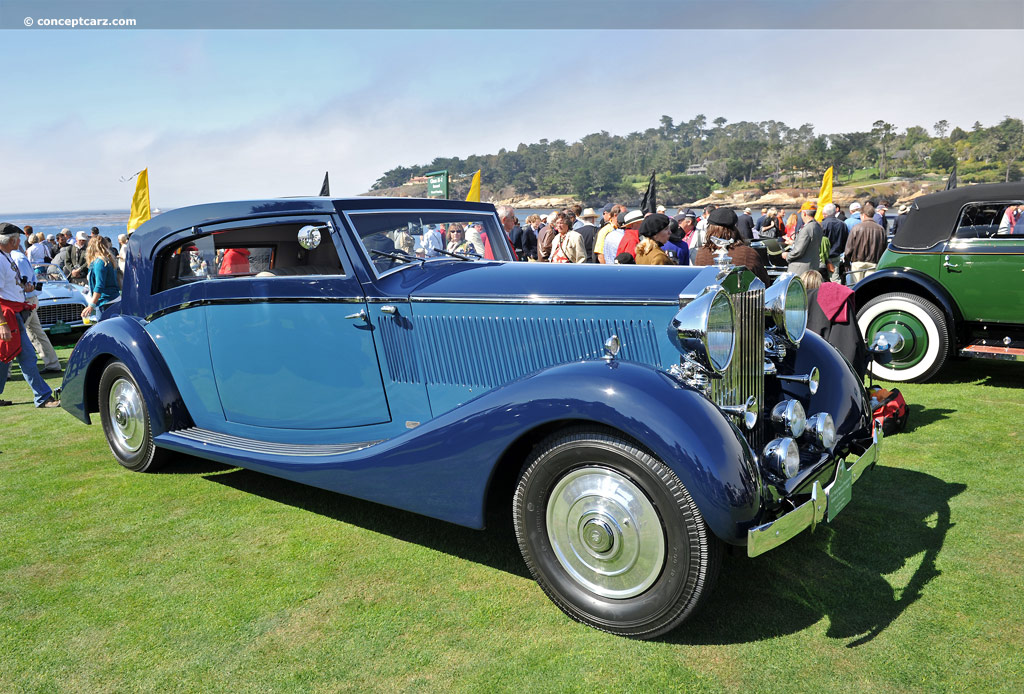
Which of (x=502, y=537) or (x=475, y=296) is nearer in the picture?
(x=475, y=296)

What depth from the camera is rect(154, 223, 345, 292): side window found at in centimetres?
381

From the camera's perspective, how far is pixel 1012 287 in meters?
6.33

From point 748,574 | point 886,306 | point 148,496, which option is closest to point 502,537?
point 748,574

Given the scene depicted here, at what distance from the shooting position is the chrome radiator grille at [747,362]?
9.91ft

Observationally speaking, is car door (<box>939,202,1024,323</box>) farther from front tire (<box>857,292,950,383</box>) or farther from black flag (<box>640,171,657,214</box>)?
black flag (<box>640,171,657,214</box>)

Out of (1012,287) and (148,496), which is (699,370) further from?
(1012,287)

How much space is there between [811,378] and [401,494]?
2100 mm

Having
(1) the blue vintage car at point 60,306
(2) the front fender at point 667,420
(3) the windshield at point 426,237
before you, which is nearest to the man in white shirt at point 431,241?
(3) the windshield at point 426,237

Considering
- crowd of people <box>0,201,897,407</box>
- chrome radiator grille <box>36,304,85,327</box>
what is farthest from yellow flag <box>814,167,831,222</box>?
chrome radiator grille <box>36,304,85,327</box>

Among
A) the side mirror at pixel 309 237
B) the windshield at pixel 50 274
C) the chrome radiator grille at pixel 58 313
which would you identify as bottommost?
the chrome radiator grille at pixel 58 313

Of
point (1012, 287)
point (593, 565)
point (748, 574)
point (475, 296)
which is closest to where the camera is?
point (593, 565)

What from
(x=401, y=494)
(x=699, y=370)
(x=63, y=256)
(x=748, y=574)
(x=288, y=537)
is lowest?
(x=748, y=574)

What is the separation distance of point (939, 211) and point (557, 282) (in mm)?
5439

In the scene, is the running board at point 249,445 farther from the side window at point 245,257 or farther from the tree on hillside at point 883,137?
the tree on hillside at point 883,137
